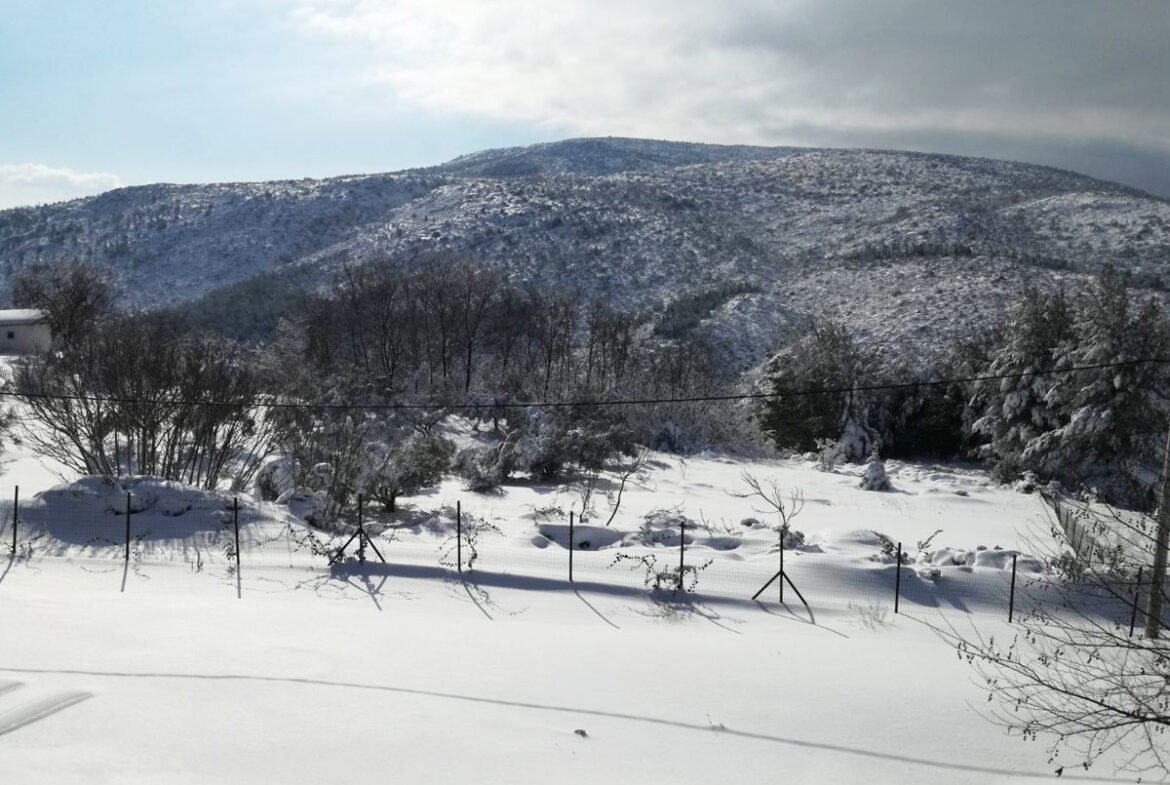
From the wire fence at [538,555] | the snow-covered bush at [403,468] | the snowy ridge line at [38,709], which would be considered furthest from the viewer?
the snow-covered bush at [403,468]

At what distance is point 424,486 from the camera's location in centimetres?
3072

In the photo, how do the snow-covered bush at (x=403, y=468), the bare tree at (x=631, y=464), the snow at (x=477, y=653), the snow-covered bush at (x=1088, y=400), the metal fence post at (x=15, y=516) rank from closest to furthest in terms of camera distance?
1. the snow at (x=477, y=653)
2. the metal fence post at (x=15, y=516)
3. the snow-covered bush at (x=403, y=468)
4. the bare tree at (x=631, y=464)
5. the snow-covered bush at (x=1088, y=400)

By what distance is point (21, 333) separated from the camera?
2207 inches

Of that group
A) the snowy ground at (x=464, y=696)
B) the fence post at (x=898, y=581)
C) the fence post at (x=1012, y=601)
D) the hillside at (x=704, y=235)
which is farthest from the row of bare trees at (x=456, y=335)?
the snowy ground at (x=464, y=696)

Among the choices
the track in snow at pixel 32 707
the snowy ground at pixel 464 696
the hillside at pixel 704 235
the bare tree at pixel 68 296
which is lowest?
the snowy ground at pixel 464 696

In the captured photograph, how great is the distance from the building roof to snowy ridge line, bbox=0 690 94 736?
56607 millimetres

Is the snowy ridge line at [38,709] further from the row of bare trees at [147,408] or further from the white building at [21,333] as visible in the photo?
the white building at [21,333]

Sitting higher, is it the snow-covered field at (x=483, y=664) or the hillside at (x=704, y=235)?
the hillside at (x=704, y=235)

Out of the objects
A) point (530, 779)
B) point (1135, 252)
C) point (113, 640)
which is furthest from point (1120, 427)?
point (1135, 252)

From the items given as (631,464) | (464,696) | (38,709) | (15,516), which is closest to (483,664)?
(464,696)

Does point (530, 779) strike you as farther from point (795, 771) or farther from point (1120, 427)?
point (1120, 427)

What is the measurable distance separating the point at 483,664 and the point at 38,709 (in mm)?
5607

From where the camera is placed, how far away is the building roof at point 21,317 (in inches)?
2190

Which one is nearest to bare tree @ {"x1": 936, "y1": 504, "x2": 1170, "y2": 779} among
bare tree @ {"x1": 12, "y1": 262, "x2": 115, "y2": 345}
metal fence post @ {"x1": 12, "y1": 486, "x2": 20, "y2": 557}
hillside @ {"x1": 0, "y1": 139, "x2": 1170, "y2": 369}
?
metal fence post @ {"x1": 12, "y1": 486, "x2": 20, "y2": 557}
